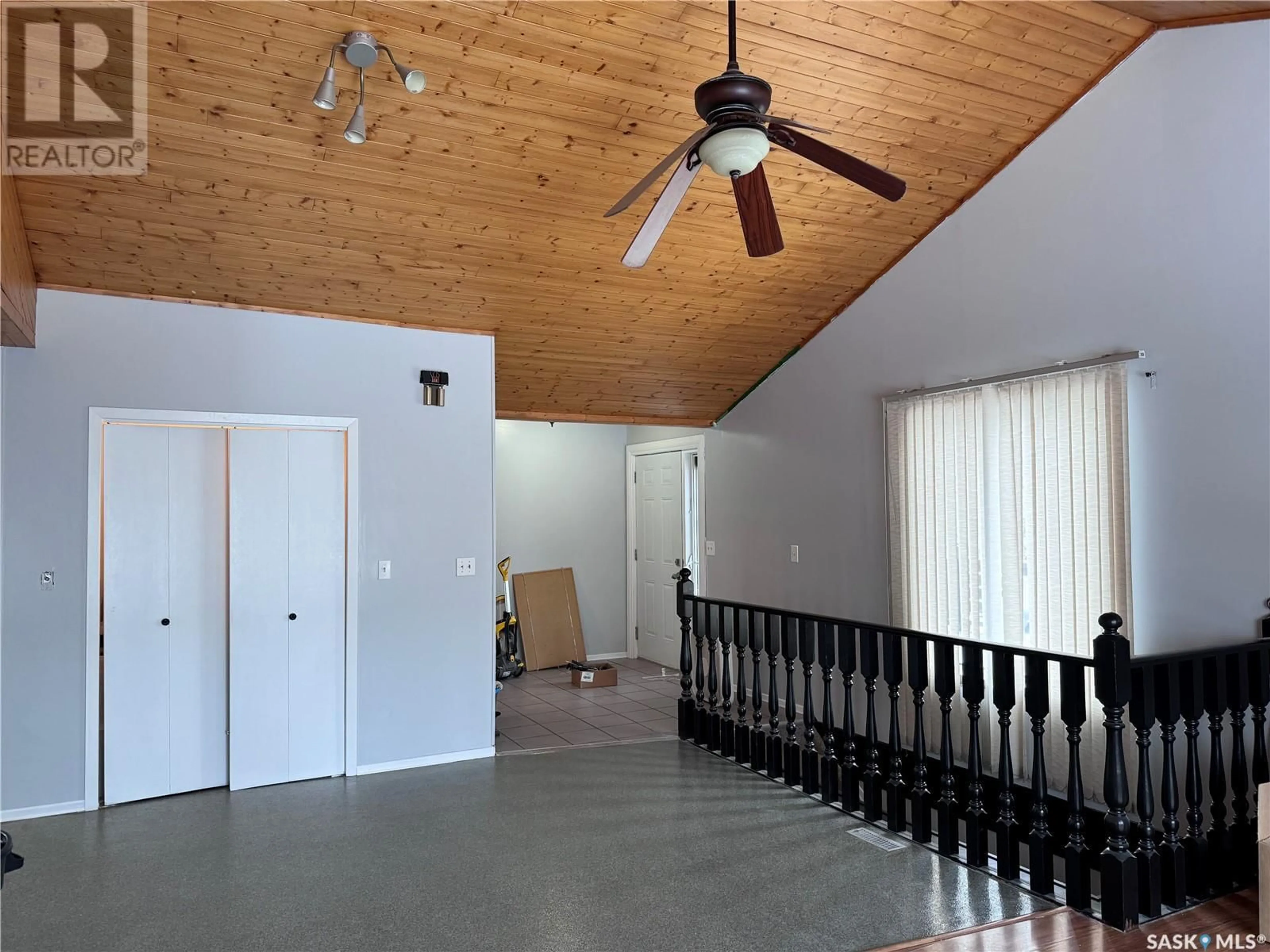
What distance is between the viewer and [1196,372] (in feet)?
11.7

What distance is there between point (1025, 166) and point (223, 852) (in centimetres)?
505

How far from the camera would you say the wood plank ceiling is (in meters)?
3.18

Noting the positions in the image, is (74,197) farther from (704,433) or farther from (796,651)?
(704,433)

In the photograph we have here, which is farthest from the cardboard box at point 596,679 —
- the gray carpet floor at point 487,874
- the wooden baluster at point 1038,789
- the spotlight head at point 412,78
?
the spotlight head at point 412,78

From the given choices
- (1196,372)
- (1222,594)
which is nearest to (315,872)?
(1222,594)

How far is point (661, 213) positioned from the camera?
2.67 meters

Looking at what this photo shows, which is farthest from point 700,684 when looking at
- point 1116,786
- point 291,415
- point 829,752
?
point 291,415

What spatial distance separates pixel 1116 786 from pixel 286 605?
3996 millimetres

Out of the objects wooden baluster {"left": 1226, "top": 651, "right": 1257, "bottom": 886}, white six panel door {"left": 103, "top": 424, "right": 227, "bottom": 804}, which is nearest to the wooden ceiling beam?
white six panel door {"left": 103, "top": 424, "right": 227, "bottom": 804}

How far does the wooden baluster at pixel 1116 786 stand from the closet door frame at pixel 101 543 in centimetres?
370

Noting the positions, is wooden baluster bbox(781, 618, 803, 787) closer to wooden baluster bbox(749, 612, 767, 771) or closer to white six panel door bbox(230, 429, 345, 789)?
wooden baluster bbox(749, 612, 767, 771)

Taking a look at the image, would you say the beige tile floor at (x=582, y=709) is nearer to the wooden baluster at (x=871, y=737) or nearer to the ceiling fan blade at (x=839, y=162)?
the wooden baluster at (x=871, y=737)

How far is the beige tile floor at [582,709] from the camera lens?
17.8ft

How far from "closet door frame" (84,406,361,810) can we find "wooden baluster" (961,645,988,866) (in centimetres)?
322
